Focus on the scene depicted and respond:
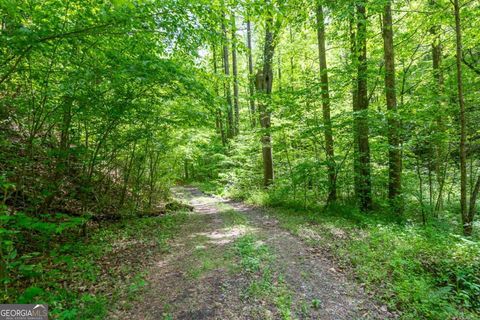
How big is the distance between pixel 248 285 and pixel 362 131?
549 centimetres

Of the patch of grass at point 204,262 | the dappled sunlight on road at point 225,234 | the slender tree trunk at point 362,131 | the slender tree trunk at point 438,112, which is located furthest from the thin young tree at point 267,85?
the patch of grass at point 204,262

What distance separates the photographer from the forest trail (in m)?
3.13

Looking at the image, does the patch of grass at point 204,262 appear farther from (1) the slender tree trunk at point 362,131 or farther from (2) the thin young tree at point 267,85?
(2) the thin young tree at point 267,85

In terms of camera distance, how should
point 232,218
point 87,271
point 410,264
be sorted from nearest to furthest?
point 410,264 → point 87,271 → point 232,218

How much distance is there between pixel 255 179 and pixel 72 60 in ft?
31.5

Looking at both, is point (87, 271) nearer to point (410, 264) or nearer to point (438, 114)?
point (410, 264)

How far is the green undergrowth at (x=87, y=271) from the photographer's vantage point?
9.64 feet

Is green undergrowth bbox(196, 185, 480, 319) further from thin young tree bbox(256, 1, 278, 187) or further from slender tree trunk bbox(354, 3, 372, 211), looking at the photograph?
thin young tree bbox(256, 1, 278, 187)

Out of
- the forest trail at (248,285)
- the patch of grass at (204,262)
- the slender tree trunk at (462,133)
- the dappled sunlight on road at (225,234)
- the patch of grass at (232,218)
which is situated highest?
the slender tree trunk at (462,133)

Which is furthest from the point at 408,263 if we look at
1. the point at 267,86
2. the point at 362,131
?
the point at 267,86

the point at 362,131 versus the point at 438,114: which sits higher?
the point at 438,114

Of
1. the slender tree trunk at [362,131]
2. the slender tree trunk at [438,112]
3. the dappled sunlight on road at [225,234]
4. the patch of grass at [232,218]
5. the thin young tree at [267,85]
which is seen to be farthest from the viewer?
the thin young tree at [267,85]

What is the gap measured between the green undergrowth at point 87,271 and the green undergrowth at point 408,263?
349 centimetres

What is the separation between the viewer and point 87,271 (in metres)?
4.12
